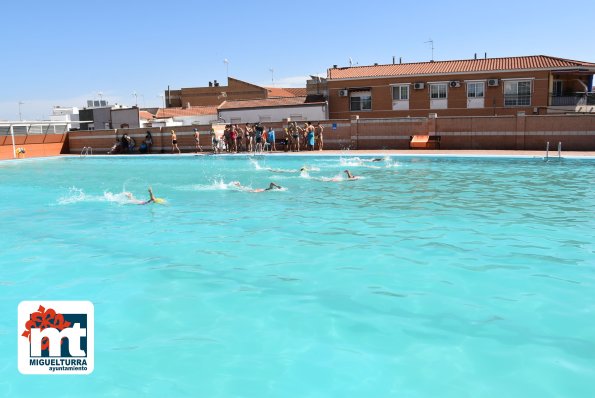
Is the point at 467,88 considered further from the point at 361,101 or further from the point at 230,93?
the point at 230,93

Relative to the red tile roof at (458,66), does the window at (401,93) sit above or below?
below

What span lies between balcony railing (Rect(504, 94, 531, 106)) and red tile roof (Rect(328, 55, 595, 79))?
1.64 metres

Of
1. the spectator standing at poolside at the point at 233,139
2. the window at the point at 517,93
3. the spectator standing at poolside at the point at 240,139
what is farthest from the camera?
the window at the point at 517,93

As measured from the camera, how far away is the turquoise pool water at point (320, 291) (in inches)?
186

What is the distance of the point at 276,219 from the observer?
1112 centimetres

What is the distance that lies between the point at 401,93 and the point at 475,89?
4.69m

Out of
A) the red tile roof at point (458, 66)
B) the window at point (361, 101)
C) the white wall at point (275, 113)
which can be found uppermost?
the red tile roof at point (458, 66)

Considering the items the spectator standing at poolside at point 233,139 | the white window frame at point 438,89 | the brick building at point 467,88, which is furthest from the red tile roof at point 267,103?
the spectator standing at poolside at point 233,139

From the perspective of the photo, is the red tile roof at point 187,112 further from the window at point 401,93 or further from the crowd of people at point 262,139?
the window at point 401,93

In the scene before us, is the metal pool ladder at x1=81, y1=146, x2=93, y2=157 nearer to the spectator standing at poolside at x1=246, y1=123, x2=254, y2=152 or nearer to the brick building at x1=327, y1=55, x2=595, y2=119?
the spectator standing at poolside at x1=246, y1=123, x2=254, y2=152

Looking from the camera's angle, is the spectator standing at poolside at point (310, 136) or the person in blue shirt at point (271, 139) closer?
the spectator standing at poolside at point (310, 136)

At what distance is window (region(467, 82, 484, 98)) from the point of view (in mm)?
34156

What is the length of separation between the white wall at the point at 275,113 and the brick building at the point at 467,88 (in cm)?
112

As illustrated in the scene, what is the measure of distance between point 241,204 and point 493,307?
315 inches
